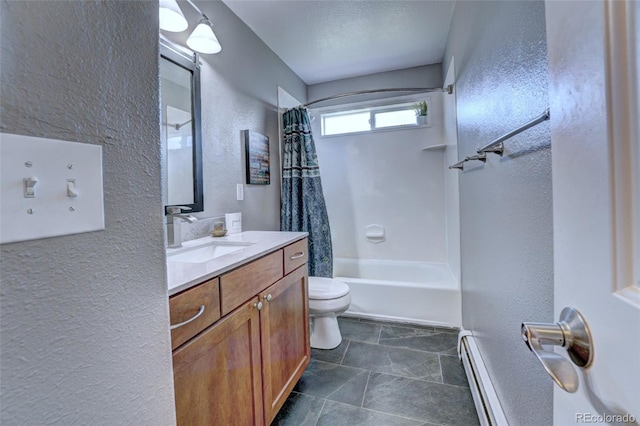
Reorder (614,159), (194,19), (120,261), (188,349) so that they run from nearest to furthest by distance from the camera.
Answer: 1. (614,159)
2. (120,261)
3. (188,349)
4. (194,19)

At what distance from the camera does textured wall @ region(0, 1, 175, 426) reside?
347 millimetres

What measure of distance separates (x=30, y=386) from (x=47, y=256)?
16cm

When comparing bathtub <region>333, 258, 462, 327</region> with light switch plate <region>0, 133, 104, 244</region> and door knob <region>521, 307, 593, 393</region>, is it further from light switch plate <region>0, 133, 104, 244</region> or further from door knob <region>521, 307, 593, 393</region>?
light switch plate <region>0, 133, 104, 244</region>

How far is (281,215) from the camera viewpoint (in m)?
2.57

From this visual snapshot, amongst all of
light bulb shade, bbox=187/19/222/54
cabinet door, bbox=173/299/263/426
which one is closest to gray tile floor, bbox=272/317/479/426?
cabinet door, bbox=173/299/263/426

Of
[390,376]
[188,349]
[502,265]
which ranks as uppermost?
[502,265]

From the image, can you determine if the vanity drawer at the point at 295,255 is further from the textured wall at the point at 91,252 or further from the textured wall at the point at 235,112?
the textured wall at the point at 91,252

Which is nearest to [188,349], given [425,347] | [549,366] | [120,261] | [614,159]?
[120,261]

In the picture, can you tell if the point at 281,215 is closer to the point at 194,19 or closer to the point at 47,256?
the point at 194,19

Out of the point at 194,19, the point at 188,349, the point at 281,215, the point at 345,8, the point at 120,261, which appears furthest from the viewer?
Result: the point at 281,215

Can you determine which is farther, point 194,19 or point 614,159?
point 194,19

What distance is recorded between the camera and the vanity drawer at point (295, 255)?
1.43 m

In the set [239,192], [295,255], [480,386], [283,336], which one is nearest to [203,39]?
[239,192]

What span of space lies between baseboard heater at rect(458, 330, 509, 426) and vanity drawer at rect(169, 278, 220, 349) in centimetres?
123
